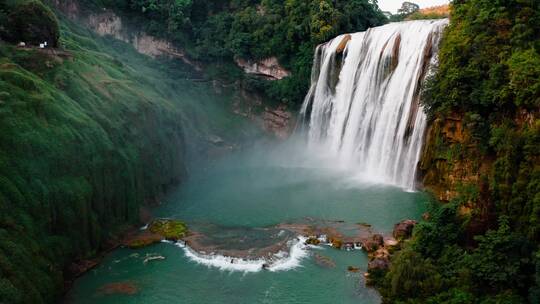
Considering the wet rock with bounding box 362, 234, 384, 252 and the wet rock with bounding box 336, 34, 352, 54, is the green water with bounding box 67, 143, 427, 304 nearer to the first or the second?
the wet rock with bounding box 362, 234, 384, 252

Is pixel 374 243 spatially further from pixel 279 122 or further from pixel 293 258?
pixel 279 122

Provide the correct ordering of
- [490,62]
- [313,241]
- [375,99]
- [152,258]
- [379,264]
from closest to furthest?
[379,264] < [152,258] < [490,62] < [313,241] < [375,99]

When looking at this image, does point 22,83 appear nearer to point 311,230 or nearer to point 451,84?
point 311,230

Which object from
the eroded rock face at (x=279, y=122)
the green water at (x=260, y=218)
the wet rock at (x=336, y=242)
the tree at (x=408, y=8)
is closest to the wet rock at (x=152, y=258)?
the green water at (x=260, y=218)

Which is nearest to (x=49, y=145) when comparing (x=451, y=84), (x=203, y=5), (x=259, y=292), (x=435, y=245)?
(x=259, y=292)

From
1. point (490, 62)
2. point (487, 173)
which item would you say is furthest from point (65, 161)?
point (490, 62)

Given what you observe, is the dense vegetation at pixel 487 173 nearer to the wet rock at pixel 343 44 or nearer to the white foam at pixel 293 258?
the white foam at pixel 293 258

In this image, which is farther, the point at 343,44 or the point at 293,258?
the point at 343,44
